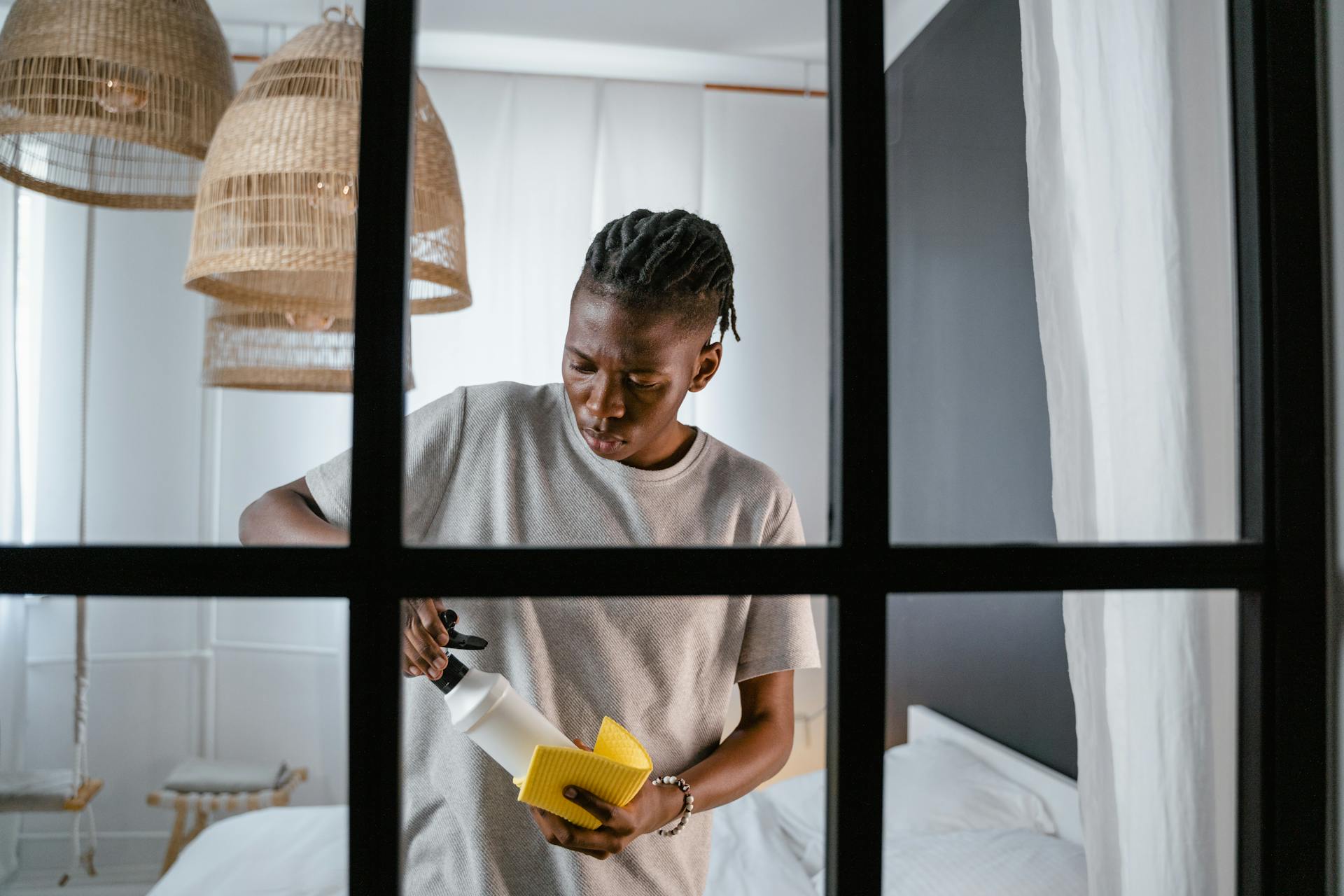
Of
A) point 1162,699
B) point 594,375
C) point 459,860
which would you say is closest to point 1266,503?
point 1162,699

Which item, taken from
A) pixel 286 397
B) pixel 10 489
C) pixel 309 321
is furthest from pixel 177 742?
pixel 286 397

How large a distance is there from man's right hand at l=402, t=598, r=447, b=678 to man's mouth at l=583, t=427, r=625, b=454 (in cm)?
21

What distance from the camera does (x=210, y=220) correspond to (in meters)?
0.96

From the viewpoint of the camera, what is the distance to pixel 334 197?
108 cm

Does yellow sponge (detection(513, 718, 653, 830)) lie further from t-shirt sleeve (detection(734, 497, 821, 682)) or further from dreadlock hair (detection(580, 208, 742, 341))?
dreadlock hair (detection(580, 208, 742, 341))

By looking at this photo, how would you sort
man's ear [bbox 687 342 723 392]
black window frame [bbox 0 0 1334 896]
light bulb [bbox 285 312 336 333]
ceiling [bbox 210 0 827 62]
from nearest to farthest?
black window frame [bbox 0 0 1334 896] < man's ear [bbox 687 342 723 392] < ceiling [bbox 210 0 827 62] < light bulb [bbox 285 312 336 333]

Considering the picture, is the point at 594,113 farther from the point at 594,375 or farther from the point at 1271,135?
the point at 1271,135

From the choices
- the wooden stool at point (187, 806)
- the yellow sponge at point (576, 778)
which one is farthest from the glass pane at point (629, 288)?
the wooden stool at point (187, 806)

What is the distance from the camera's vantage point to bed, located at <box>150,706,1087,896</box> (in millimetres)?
1043

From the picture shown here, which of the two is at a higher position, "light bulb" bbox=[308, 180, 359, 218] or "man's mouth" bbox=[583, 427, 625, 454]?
"light bulb" bbox=[308, 180, 359, 218]

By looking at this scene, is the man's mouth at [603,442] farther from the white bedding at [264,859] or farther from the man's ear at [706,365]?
the white bedding at [264,859]

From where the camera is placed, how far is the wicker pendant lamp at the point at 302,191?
3.17ft

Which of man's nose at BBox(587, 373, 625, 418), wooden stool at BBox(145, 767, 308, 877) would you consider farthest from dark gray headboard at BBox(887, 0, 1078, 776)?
wooden stool at BBox(145, 767, 308, 877)

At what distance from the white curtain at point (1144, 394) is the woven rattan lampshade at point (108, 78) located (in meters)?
0.92
